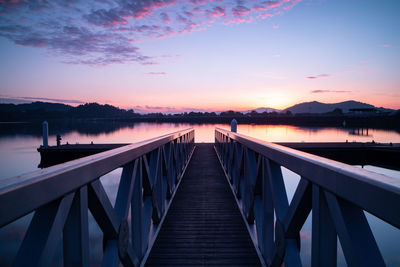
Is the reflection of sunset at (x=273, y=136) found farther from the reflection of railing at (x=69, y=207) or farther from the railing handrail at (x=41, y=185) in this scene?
the railing handrail at (x=41, y=185)

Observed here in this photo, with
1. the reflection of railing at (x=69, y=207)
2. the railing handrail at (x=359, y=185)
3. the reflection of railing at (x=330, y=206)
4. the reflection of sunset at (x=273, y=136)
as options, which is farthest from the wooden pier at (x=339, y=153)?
the railing handrail at (x=359, y=185)

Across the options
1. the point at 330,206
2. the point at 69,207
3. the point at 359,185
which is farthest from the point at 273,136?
the point at 69,207

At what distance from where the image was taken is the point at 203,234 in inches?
137

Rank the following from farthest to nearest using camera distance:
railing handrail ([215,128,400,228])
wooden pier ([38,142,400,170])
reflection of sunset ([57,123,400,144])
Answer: reflection of sunset ([57,123,400,144]) < wooden pier ([38,142,400,170]) < railing handrail ([215,128,400,228])

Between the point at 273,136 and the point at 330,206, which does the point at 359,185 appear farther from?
the point at 273,136

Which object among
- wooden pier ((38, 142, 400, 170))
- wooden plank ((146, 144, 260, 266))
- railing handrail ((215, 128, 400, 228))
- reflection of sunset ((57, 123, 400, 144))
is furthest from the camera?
reflection of sunset ((57, 123, 400, 144))

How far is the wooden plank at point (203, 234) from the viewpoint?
2869 millimetres

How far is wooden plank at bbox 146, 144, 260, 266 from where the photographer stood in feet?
9.41

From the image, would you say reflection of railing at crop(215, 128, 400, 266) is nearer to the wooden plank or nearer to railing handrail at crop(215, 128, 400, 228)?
railing handrail at crop(215, 128, 400, 228)

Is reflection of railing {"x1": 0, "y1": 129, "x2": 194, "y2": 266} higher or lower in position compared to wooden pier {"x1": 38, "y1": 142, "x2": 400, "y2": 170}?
higher

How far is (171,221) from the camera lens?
3932mm

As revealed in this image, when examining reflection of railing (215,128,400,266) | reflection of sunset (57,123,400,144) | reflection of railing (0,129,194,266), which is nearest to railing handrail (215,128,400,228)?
reflection of railing (215,128,400,266)

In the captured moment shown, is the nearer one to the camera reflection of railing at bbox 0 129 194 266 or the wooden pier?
reflection of railing at bbox 0 129 194 266

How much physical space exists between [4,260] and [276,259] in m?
7.87
